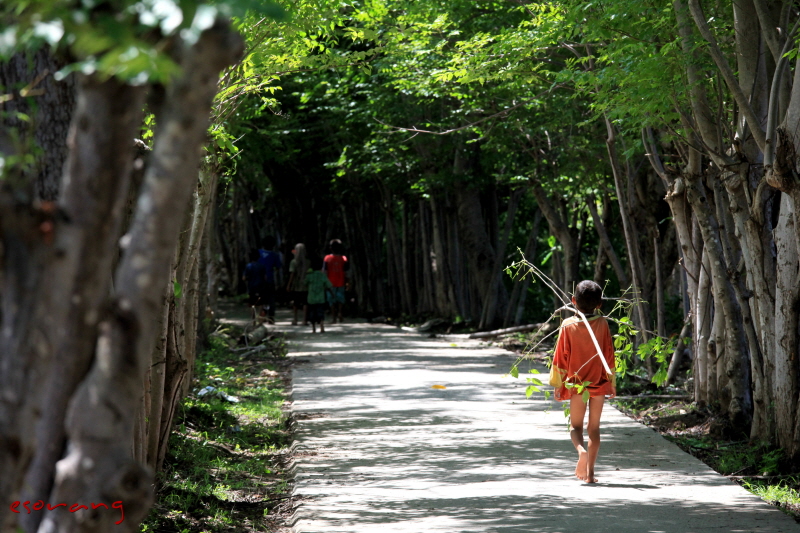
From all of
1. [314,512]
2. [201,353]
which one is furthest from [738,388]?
[201,353]

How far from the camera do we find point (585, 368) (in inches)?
251

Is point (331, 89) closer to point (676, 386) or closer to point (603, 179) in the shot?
point (603, 179)

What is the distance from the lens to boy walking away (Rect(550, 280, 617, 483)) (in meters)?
6.34

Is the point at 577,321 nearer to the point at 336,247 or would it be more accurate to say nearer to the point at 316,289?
the point at 316,289

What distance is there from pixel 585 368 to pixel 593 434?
0.46 metres

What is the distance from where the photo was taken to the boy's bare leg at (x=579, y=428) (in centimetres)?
639

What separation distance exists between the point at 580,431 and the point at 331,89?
12.4m

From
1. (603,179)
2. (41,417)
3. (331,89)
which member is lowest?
(41,417)

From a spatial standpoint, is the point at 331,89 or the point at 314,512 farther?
the point at 331,89

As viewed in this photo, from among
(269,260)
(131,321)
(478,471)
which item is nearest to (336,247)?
(269,260)

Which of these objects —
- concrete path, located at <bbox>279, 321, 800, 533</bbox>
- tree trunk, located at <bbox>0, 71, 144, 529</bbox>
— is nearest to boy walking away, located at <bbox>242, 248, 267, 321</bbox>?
concrete path, located at <bbox>279, 321, 800, 533</bbox>

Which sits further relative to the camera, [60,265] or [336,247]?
[336,247]

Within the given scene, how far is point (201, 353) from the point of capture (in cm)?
1410

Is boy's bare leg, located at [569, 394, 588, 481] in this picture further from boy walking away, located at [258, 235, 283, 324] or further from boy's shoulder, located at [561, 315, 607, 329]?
boy walking away, located at [258, 235, 283, 324]
